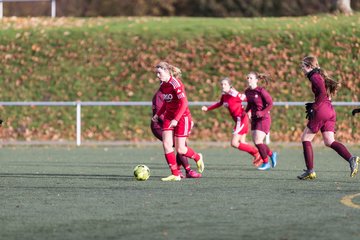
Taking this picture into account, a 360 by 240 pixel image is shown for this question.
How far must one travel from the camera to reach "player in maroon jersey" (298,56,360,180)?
45.6 feet

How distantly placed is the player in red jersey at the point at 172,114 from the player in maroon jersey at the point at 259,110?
8.60 feet

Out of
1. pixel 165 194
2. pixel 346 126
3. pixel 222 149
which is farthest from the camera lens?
pixel 346 126

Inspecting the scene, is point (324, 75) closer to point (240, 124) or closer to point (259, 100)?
point (259, 100)

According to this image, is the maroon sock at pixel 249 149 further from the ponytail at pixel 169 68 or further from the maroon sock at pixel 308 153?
the ponytail at pixel 169 68

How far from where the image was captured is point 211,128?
2909 centimetres

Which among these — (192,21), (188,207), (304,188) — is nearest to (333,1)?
(192,21)

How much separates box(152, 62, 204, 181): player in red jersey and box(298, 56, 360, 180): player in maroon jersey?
1.65 meters

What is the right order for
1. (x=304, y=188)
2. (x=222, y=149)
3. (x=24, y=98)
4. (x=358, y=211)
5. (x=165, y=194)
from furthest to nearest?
(x=24, y=98), (x=222, y=149), (x=304, y=188), (x=165, y=194), (x=358, y=211)

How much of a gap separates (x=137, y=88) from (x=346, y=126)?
6.55 m

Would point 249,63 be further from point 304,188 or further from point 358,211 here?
point 358,211

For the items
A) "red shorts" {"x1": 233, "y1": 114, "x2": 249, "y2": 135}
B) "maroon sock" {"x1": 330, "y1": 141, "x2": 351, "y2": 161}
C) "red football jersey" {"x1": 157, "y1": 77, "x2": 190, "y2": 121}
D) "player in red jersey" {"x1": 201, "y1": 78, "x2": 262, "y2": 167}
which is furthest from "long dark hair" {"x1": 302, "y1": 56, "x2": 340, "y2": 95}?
"red shorts" {"x1": 233, "y1": 114, "x2": 249, "y2": 135}

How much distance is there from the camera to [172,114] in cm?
1427

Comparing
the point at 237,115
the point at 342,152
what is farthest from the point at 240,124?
the point at 342,152

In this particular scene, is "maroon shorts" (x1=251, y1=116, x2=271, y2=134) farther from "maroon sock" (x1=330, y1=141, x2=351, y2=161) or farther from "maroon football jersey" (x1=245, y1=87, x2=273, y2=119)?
"maroon sock" (x1=330, y1=141, x2=351, y2=161)
